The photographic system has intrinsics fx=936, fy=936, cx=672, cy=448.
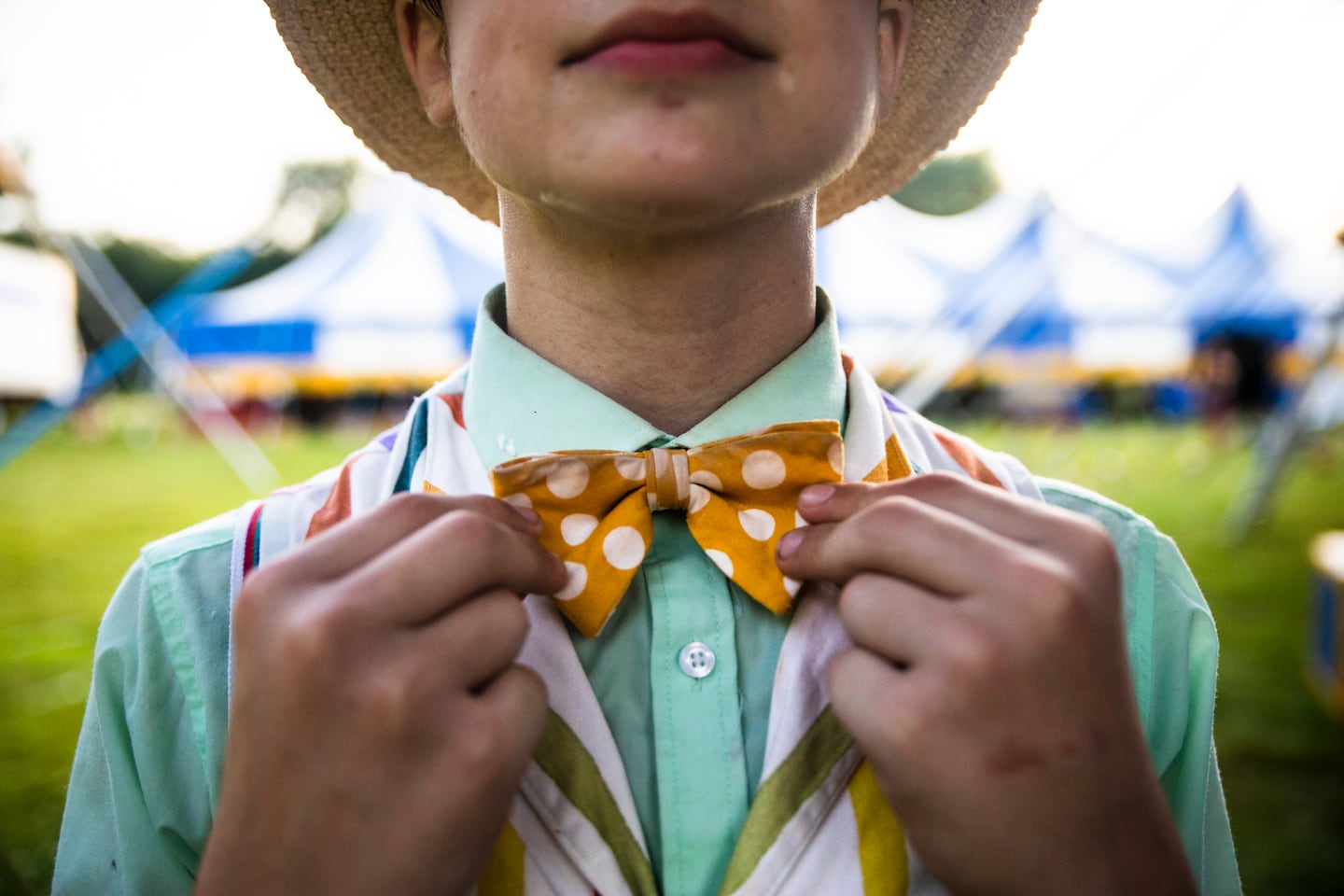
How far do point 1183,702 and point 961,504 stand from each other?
0.50 metres

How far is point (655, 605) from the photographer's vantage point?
992mm

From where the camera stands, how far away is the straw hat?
130 cm

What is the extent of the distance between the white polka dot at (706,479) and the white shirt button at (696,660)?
166 millimetres

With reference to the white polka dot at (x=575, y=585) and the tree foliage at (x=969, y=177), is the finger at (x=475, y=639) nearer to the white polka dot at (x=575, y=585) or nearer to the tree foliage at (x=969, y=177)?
the white polka dot at (x=575, y=585)

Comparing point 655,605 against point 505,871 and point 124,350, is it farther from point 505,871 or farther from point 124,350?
point 124,350

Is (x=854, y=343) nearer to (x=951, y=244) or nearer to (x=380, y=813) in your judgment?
(x=951, y=244)

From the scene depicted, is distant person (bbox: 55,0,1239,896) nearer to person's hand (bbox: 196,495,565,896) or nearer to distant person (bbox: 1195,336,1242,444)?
person's hand (bbox: 196,495,565,896)

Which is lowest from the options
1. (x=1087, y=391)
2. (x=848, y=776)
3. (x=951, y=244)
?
(x=1087, y=391)

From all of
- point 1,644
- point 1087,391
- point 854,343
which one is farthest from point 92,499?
point 1087,391

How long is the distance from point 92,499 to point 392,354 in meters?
3.87

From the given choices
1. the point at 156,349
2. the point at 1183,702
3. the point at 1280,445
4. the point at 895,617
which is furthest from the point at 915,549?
the point at 156,349

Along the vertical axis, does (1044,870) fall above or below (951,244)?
above

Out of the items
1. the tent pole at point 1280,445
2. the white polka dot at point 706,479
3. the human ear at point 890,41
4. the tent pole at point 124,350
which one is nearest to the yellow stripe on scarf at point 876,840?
the white polka dot at point 706,479

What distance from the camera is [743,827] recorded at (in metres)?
0.88
